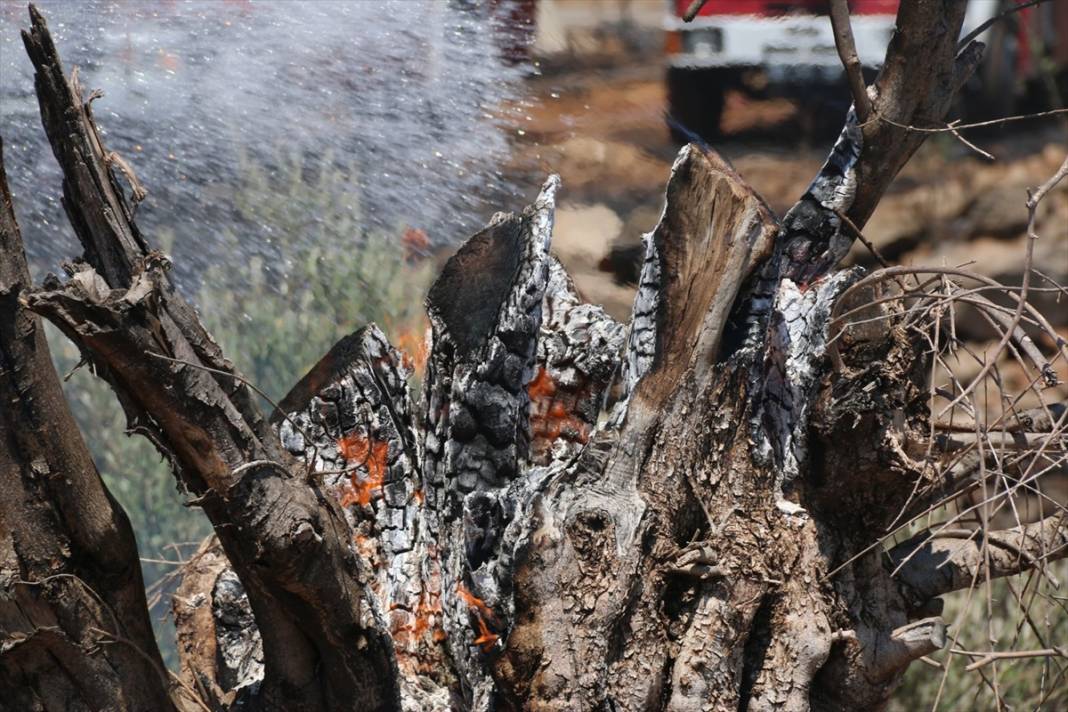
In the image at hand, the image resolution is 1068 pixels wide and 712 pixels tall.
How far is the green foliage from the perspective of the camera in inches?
164

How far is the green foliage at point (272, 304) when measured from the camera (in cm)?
418

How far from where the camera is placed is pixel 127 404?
1.59 meters

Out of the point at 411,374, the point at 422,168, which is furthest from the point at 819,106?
the point at 411,374

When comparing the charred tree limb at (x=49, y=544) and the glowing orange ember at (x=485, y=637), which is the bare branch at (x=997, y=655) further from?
the charred tree limb at (x=49, y=544)

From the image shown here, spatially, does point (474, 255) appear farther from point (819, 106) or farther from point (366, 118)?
point (819, 106)

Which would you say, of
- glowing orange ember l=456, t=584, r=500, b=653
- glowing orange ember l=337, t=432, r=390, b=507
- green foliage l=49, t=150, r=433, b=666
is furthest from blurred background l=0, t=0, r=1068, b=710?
glowing orange ember l=456, t=584, r=500, b=653

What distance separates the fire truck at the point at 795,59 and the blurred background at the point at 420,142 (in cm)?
1

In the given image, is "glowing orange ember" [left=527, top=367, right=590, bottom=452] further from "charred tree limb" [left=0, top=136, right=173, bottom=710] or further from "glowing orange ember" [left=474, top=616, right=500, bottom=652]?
"charred tree limb" [left=0, top=136, right=173, bottom=710]

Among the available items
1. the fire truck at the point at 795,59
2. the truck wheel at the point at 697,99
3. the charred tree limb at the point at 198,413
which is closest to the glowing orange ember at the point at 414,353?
the charred tree limb at the point at 198,413

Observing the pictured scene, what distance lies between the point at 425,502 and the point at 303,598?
409mm

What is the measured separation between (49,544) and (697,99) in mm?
4931

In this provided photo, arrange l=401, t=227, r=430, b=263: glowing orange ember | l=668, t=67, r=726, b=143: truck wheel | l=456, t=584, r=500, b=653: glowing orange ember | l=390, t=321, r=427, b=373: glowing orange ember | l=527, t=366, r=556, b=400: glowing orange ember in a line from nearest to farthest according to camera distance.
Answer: l=456, t=584, r=500, b=653: glowing orange ember < l=527, t=366, r=556, b=400: glowing orange ember < l=390, t=321, r=427, b=373: glowing orange ember < l=401, t=227, r=430, b=263: glowing orange ember < l=668, t=67, r=726, b=143: truck wheel

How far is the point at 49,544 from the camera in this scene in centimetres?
163

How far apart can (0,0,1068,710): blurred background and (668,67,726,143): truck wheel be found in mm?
13
